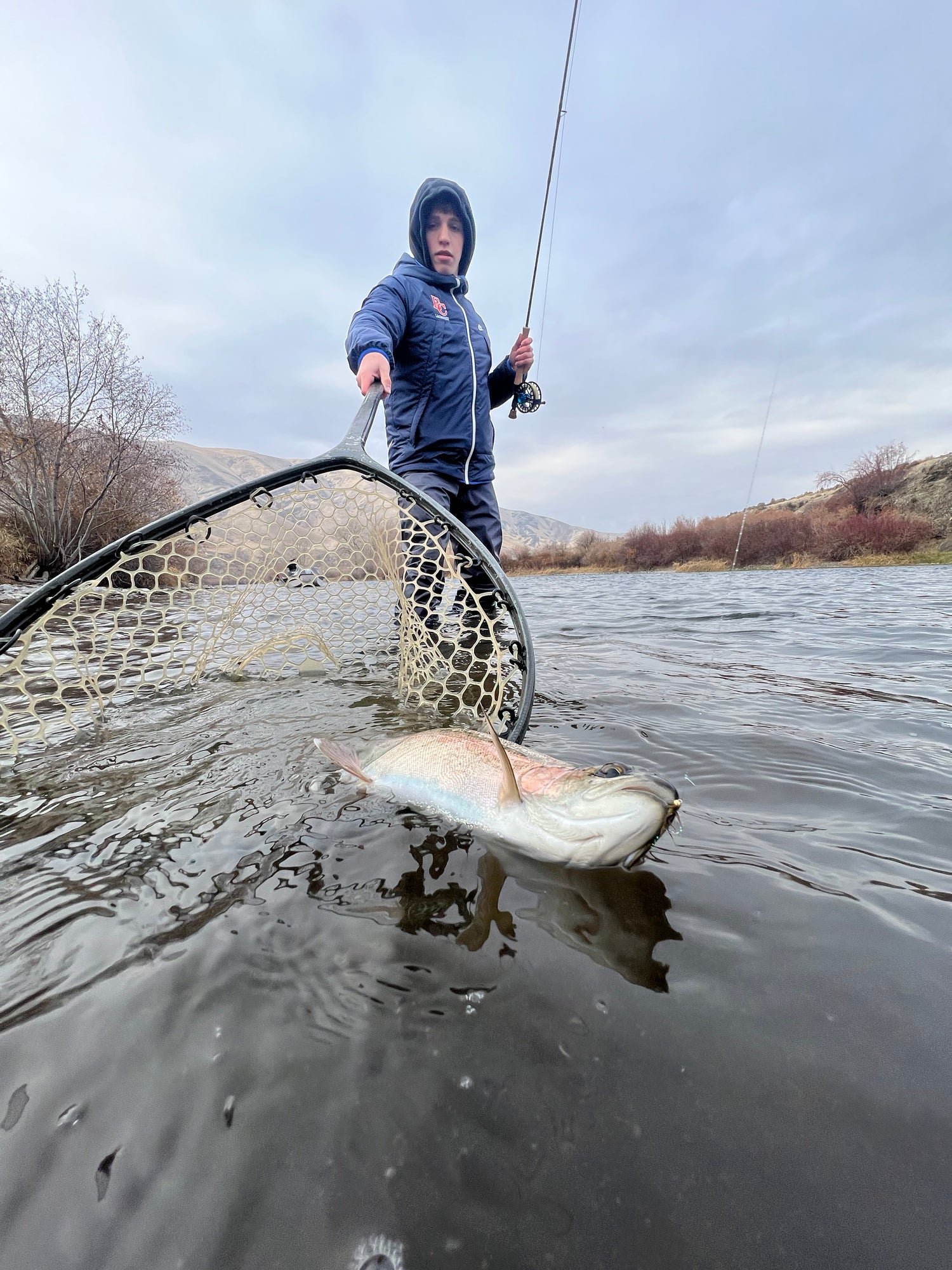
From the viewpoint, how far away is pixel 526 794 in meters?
1.47

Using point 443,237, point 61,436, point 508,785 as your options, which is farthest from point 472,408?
point 61,436

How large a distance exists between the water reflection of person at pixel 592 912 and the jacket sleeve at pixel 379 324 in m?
3.17

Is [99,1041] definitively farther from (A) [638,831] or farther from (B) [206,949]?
(A) [638,831]

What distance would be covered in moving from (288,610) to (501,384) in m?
3.05

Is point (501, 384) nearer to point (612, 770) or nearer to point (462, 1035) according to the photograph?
point (612, 770)

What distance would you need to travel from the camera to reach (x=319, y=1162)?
80cm

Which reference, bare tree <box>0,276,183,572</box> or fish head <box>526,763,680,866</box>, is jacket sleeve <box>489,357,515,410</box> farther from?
bare tree <box>0,276,183,572</box>

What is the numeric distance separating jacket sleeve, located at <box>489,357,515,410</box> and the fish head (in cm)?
434

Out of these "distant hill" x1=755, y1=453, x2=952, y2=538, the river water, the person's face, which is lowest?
the river water

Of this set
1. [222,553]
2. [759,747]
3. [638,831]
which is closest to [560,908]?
[638,831]

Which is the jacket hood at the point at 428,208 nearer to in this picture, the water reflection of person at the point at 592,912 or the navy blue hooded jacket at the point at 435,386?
the navy blue hooded jacket at the point at 435,386

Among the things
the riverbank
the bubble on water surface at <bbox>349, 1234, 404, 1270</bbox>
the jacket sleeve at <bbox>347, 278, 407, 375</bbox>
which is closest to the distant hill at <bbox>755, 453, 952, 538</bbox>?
the riverbank

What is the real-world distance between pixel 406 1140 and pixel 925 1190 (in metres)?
A: 0.74

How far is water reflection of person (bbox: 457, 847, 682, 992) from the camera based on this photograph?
117cm
